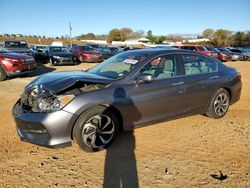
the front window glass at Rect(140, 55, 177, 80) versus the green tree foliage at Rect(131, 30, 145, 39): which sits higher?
the green tree foliage at Rect(131, 30, 145, 39)

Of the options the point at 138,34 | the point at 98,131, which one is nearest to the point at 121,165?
the point at 98,131

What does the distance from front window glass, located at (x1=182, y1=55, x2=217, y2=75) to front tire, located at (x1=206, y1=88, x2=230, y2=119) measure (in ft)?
1.83

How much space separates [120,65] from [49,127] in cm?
185

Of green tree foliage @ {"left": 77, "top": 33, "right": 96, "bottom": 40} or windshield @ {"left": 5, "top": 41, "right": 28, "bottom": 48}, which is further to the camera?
green tree foliage @ {"left": 77, "top": 33, "right": 96, "bottom": 40}

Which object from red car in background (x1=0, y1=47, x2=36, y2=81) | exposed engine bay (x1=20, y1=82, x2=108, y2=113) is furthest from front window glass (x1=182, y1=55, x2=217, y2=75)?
red car in background (x1=0, y1=47, x2=36, y2=81)

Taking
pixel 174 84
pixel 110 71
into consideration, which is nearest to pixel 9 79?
pixel 110 71

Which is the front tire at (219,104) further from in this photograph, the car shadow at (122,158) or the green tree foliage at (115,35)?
the green tree foliage at (115,35)

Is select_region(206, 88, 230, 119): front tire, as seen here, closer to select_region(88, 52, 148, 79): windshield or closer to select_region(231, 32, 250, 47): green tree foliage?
select_region(88, 52, 148, 79): windshield

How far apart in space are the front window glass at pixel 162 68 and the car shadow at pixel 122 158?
0.70 meters

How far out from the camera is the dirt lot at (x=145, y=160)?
3.37 meters

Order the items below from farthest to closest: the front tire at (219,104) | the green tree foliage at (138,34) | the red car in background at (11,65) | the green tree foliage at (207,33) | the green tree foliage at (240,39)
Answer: the green tree foliage at (138,34) → the green tree foliage at (207,33) → the green tree foliage at (240,39) → the red car in background at (11,65) → the front tire at (219,104)

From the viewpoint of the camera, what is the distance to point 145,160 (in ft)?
12.9

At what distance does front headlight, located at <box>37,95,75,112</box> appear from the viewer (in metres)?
3.83

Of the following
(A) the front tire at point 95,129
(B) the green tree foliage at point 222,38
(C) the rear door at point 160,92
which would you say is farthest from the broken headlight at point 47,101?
(B) the green tree foliage at point 222,38
